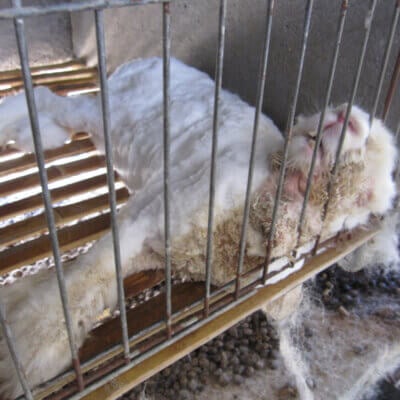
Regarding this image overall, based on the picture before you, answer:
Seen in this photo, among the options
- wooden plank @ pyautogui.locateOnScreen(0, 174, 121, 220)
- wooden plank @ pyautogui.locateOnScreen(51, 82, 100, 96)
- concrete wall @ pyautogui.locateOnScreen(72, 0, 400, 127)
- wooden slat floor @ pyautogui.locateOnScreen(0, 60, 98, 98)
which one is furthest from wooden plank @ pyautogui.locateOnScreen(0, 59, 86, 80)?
wooden plank @ pyautogui.locateOnScreen(0, 174, 121, 220)

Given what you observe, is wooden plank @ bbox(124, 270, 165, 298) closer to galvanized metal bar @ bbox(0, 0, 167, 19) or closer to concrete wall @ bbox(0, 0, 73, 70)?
galvanized metal bar @ bbox(0, 0, 167, 19)

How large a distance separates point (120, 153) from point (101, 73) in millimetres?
993

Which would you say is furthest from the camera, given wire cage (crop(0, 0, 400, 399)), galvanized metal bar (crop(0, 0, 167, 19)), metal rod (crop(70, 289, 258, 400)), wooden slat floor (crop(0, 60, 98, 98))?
wooden slat floor (crop(0, 60, 98, 98))

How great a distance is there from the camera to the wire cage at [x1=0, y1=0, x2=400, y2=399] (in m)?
0.65

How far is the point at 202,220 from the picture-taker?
1.10 metres

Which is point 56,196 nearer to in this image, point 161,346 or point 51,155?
point 51,155

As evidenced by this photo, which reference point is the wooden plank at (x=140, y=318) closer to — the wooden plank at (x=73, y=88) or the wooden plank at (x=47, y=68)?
the wooden plank at (x=73, y=88)

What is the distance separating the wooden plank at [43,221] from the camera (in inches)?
51.1

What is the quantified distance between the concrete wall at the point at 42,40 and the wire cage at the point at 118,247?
132 cm

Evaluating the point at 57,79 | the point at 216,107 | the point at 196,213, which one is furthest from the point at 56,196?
the point at 57,79

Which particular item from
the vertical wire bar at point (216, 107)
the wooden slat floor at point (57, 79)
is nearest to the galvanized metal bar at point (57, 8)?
the vertical wire bar at point (216, 107)

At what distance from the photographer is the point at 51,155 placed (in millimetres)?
1616

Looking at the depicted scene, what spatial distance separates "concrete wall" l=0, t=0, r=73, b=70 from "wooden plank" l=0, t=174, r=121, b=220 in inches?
60.0

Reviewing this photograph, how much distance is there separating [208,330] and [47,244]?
1.76 ft
